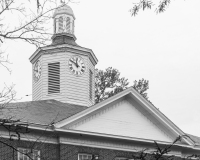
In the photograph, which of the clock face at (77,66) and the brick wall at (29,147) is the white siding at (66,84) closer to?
the clock face at (77,66)

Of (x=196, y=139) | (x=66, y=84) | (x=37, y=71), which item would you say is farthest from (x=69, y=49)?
(x=196, y=139)

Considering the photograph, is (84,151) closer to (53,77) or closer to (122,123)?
(122,123)

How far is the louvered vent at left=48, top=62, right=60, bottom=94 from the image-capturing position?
29.2m

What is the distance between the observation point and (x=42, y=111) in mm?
25234

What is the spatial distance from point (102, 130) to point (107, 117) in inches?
29.1

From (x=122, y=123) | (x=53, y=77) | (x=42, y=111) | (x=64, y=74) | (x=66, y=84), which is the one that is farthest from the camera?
(x=53, y=77)

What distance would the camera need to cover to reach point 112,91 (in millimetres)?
45219

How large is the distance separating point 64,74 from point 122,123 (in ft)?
17.6

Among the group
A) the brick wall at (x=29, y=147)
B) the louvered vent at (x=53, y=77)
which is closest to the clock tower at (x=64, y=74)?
the louvered vent at (x=53, y=77)

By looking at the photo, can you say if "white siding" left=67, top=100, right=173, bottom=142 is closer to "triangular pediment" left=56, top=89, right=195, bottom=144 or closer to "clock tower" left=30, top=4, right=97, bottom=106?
"triangular pediment" left=56, top=89, right=195, bottom=144

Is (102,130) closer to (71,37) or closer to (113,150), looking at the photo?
(113,150)

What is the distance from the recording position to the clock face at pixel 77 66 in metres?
29.6

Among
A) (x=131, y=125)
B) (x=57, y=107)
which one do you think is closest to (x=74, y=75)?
(x=57, y=107)

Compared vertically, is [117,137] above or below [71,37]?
below
